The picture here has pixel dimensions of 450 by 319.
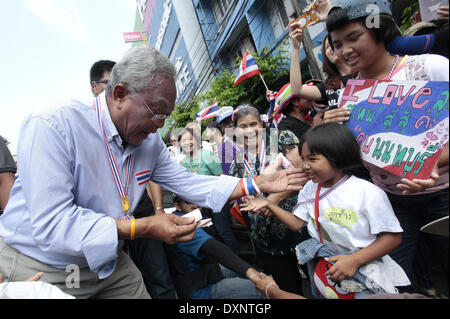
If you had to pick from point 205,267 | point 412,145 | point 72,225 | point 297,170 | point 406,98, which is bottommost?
point 205,267

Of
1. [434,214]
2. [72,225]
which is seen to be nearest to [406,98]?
[434,214]

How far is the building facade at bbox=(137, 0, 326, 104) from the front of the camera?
962cm

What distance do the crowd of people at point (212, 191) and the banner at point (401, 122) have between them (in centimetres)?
5

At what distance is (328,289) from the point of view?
4.60 ft

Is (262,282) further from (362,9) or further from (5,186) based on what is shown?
(5,186)

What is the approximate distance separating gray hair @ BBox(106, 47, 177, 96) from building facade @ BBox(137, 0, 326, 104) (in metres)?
3.00

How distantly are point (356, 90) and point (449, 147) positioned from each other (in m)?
0.52

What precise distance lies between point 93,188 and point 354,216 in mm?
1344

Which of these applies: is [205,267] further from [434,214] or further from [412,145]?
[412,145]

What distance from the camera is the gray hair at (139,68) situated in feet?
4.79

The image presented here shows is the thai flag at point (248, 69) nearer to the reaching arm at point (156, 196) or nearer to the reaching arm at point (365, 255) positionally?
the reaching arm at point (156, 196)

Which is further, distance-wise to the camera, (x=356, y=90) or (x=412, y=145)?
(x=356, y=90)
